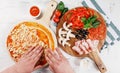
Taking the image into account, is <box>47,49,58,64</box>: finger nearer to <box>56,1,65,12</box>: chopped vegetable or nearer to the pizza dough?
the pizza dough

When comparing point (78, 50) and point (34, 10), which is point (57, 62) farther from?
point (34, 10)

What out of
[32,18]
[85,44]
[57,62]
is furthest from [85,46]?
[32,18]

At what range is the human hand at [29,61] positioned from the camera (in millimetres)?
1613

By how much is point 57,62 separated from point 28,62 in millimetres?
100

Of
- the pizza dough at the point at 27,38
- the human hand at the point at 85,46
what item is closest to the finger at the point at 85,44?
the human hand at the point at 85,46

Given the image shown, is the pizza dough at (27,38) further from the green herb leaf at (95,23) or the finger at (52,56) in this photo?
the green herb leaf at (95,23)

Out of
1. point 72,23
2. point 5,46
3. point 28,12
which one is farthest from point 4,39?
point 72,23

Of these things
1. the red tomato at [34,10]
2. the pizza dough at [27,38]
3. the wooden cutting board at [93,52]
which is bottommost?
the wooden cutting board at [93,52]

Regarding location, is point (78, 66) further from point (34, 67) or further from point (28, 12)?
point (28, 12)

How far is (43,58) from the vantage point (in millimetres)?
1626

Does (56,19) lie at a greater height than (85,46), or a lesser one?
greater

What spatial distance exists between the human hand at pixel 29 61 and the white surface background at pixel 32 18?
Result: 0.17ft

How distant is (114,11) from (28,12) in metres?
0.30

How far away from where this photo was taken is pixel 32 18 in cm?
166
